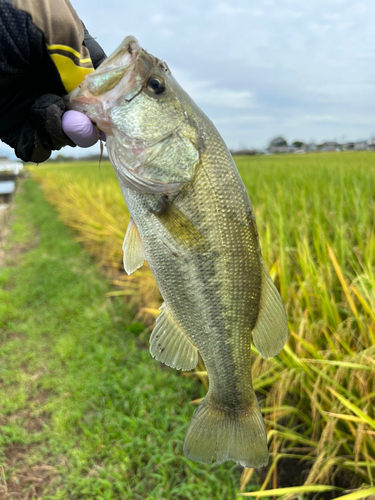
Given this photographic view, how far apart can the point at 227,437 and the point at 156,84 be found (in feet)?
4.49

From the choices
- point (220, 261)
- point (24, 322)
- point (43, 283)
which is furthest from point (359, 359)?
point (43, 283)

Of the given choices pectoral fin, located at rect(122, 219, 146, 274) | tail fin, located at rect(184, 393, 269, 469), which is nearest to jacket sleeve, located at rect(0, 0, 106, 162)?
pectoral fin, located at rect(122, 219, 146, 274)

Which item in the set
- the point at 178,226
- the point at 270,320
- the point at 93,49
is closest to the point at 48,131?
the point at 93,49

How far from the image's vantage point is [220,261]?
4.16 ft

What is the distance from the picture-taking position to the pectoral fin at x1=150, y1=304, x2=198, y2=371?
4.58ft

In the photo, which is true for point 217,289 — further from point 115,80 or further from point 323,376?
point 323,376

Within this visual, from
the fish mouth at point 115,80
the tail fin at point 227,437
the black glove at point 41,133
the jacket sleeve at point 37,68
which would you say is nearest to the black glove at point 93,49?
the jacket sleeve at point 37,68

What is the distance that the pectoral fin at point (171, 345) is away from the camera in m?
1.40

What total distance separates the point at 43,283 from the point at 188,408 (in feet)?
12.1

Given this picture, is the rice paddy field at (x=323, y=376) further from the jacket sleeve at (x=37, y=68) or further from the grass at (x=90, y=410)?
the jacket sleeve at (x=37, y=68)

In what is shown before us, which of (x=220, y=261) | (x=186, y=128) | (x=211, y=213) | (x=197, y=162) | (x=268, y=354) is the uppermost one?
(x=186, y=128)

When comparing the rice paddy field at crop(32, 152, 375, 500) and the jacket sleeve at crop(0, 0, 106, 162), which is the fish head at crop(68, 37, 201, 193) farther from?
the rice paddy field at crop(32, 152, 375, 500)

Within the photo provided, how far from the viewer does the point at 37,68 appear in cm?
148

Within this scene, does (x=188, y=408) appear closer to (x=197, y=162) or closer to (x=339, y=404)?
(x=339, y=404)
